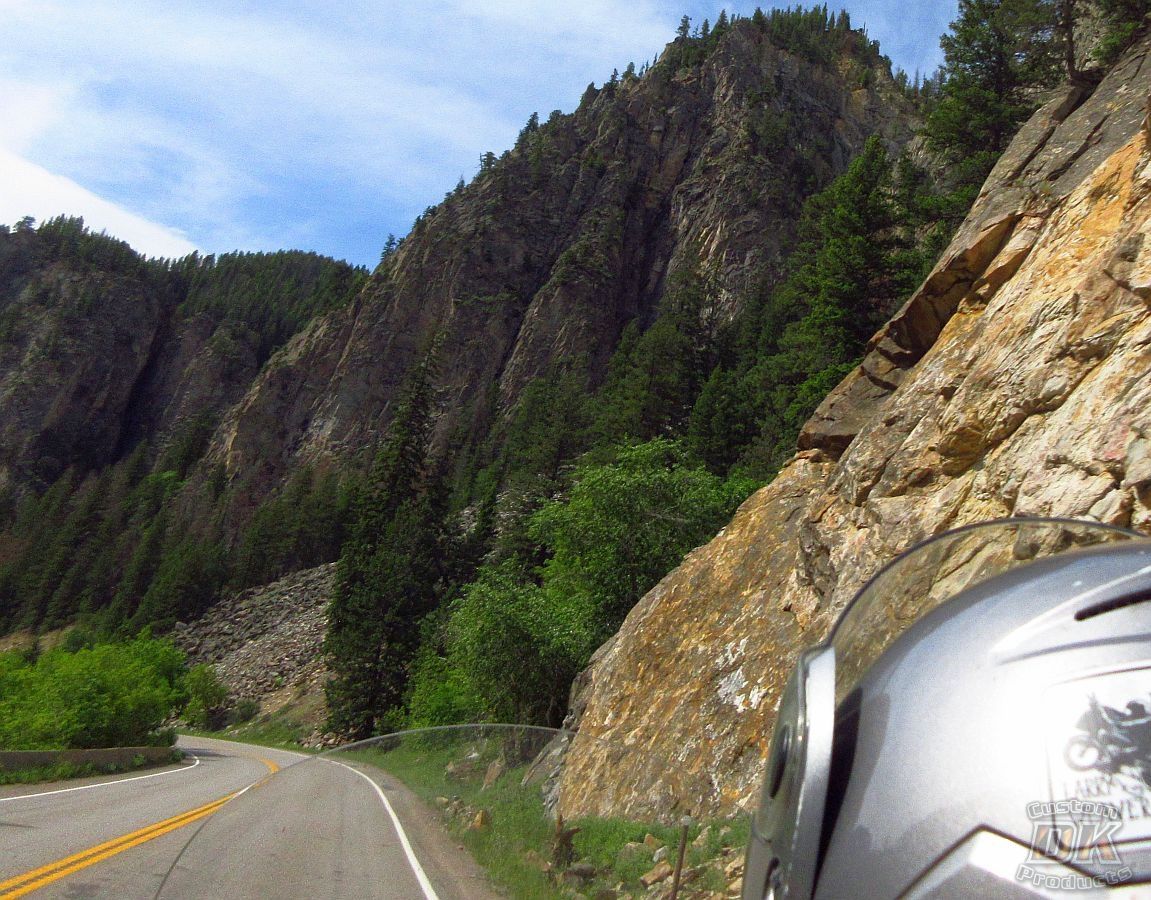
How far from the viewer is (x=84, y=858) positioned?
827 cm

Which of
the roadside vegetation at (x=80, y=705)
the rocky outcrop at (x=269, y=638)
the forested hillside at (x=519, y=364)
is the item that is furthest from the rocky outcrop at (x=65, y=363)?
the roadside vegetation at (x=80, y=705)

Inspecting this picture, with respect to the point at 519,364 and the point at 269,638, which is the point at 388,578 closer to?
the point at 269,638

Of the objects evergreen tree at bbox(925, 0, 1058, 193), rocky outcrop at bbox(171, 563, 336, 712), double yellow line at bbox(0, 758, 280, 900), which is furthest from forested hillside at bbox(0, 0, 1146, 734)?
double yellow line at bbox(0, 758, 280, 900)

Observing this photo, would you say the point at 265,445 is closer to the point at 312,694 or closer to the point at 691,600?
the point at 312,694

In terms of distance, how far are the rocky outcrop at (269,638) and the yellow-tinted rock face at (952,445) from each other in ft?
171

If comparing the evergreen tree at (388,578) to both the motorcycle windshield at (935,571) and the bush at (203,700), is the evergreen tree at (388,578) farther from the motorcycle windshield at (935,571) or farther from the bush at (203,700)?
the motorcycle windshield at (935,571)

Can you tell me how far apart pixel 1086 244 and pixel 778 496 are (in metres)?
6.41

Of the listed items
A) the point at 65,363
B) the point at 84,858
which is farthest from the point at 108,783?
the point at 65,363

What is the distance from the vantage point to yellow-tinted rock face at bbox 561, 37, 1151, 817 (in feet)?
24.2

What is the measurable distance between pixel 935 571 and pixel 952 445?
8213 millimetres

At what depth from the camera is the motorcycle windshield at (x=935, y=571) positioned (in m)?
1.62

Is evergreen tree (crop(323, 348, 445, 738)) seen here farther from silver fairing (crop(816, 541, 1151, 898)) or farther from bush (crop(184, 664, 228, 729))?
silver fairing (crop(816, 541, 1151, 898))

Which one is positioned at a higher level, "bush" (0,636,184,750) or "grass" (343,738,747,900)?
"grass" (343,738,747,900)

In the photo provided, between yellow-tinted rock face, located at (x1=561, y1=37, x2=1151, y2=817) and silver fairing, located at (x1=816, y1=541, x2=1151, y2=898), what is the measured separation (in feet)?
7.07
